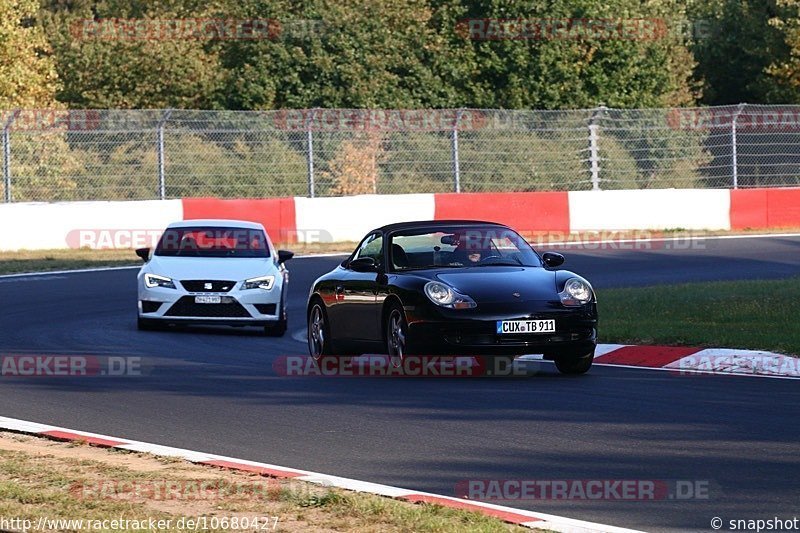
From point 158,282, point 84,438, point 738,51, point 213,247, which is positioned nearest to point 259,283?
point 158,282

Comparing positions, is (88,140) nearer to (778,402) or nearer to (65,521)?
(778,402)

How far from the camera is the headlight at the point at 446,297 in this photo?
12.8 metres

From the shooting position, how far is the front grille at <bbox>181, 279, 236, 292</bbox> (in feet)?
57.5

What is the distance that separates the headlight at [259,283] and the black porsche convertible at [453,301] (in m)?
2.79

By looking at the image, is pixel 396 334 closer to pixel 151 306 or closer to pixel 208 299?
pixel 208 299

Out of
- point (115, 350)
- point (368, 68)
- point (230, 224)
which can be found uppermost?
point (368, 68)

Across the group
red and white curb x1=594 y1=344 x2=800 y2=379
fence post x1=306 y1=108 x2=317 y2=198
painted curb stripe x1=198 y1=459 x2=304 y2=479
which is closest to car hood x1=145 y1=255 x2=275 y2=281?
red and white curb x1=594 y1=344 x2=800 y2=379

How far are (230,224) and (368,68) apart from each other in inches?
1204

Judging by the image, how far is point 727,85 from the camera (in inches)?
2306

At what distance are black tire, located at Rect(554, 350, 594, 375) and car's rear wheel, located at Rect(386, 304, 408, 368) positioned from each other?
4.49 ft

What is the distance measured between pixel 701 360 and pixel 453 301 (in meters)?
2.61

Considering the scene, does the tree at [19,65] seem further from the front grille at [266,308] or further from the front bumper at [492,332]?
the front bumper at [492,332]

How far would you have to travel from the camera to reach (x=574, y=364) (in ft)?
44.0

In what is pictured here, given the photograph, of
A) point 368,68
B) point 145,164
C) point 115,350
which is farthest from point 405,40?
point 115,350
